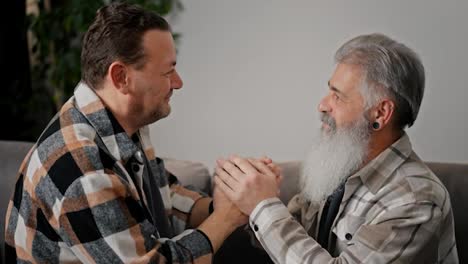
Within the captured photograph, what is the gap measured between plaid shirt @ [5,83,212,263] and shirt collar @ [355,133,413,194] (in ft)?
1.40

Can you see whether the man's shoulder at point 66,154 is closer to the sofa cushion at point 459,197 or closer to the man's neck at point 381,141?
the man's neck at point 381,141

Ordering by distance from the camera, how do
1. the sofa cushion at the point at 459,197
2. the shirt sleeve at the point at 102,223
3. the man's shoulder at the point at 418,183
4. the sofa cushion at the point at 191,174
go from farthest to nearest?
the sofa cushion at the point at 191,174 < the sofa cushion at the point at 459,197 < the man's shoulder at the point at 418,183 < the shirt sleeve at the point at 102,223

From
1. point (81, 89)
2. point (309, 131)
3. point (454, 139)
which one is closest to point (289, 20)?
point (309, 131)

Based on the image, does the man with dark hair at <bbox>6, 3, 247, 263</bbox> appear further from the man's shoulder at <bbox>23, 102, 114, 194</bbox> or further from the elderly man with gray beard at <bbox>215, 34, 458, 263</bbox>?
the elderly man with gray beard at <bbox>215, 34, 458, 263</bbox>

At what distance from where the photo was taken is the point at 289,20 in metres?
2.74

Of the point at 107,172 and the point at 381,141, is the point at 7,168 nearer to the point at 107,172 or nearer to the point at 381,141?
the point at 107,172

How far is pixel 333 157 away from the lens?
1.72m

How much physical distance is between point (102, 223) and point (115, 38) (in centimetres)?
43

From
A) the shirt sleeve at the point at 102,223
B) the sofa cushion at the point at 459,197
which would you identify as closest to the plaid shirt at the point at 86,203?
the shirt sleeve at the point at 102,223

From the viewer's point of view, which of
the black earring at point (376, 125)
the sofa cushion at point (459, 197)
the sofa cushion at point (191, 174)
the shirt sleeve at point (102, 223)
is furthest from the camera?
the sofa cushion at point (191, 174)

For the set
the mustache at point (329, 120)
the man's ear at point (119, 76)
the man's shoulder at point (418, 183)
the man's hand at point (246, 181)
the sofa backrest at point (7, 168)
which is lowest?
the sofa backrest at point (7, 168)

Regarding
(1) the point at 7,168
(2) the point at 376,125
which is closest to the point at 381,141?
(2) the point at 376,125

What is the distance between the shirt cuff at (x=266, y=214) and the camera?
1.60 metres

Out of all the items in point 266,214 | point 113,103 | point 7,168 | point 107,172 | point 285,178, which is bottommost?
point 7,168
